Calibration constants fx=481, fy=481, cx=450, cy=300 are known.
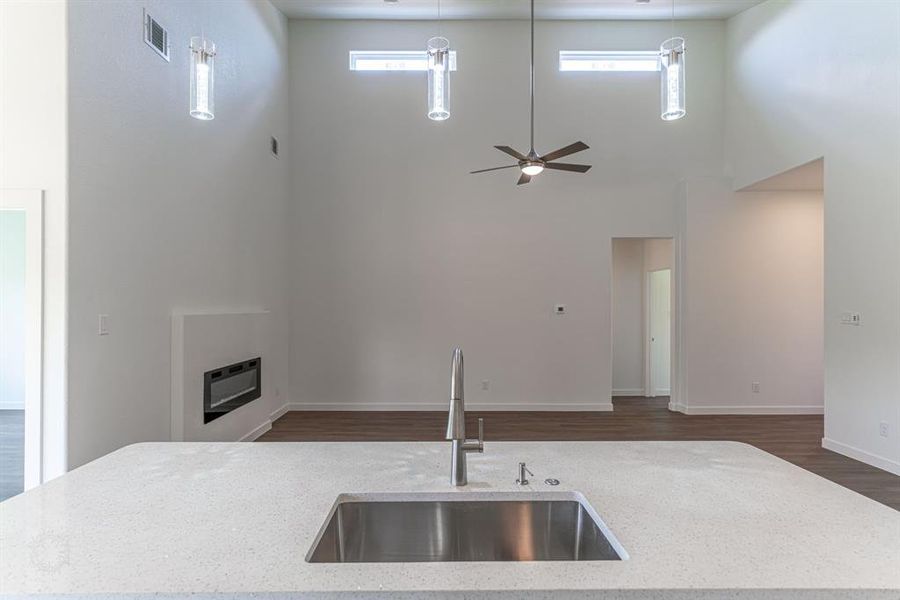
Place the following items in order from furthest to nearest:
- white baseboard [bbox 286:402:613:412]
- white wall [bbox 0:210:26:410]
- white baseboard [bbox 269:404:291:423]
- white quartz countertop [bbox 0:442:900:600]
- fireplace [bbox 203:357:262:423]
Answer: white baseboard [bbox 286:402:613:412] < white baseboard [bbox 269:404:291:423] < fireplace [bbox 203:357:262:423] < white wall [bbox 0:210:26:410] < white quartz countertop [bbox 0:442:900:600]

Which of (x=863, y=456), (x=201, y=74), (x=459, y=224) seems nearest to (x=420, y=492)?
(x=201, y=74)

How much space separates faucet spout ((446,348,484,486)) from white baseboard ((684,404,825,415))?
5418mm

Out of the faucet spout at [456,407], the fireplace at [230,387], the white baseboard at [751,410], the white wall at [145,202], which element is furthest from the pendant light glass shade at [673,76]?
the white baseboard at [751,410]

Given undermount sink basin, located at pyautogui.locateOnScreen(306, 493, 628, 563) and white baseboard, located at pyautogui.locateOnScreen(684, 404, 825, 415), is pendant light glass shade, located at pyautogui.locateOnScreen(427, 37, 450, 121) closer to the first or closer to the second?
undermount sink basin, located at pyautogui.locateOnScreen(306, 493, 628, 563)

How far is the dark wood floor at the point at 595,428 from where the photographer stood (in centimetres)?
460

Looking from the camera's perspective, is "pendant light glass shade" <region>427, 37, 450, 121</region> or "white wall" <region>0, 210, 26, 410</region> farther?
"white wall" <region>0, 210, 26, 410</region>

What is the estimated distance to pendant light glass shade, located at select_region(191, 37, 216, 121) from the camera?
1817 millimetres

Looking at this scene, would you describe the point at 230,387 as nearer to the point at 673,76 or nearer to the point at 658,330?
the point at 673,76

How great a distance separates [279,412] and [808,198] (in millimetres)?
6750

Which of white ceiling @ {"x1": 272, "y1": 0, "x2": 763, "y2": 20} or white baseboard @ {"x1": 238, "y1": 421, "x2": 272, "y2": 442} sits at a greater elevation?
white ceiling @ {"x1": 272, "y1": 0, "x2": 763, "y2": 20}

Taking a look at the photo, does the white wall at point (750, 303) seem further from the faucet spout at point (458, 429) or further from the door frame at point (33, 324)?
the door frame at point (33, 324)

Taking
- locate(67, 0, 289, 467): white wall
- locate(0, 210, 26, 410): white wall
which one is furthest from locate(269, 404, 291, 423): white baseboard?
locate(0, 210, 26, 410): white wall

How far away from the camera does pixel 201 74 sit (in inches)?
72.3

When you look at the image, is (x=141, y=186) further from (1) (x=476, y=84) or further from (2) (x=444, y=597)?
(1) (x=476, y=84)
